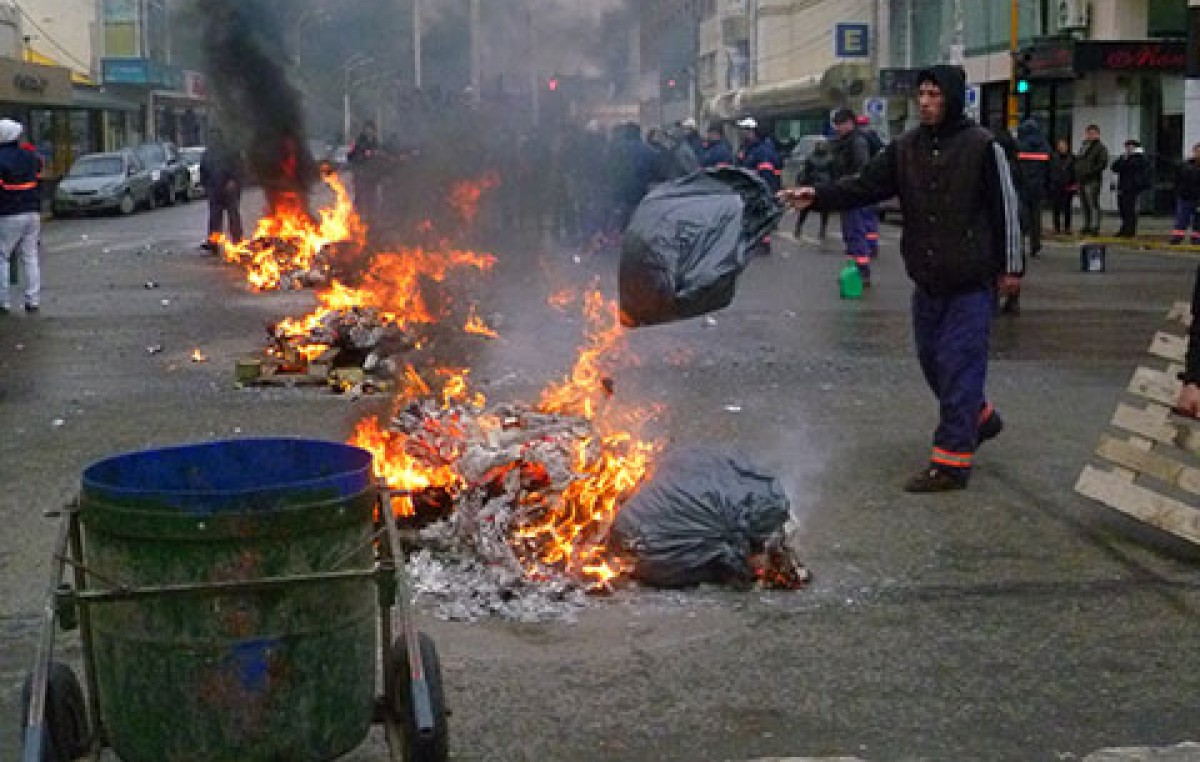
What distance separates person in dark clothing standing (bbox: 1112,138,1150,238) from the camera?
75.6 ft

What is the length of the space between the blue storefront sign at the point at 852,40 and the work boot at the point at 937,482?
138ft

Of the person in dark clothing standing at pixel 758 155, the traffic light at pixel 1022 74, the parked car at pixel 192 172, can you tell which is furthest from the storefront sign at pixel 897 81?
the parked car at pixel 192 172

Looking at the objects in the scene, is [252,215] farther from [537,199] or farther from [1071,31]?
[1071,31]

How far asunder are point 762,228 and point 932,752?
2.92 metres

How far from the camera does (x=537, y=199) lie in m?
18.0

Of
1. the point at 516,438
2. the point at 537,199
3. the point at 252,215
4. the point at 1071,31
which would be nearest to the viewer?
the point at 516,438

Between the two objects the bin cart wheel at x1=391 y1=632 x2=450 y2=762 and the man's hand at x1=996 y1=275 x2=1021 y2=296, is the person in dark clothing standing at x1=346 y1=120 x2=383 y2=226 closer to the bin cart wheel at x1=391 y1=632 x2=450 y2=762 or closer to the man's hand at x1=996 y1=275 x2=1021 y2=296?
the man's hand at x1=996 y1=275 x2=1021 y2=296

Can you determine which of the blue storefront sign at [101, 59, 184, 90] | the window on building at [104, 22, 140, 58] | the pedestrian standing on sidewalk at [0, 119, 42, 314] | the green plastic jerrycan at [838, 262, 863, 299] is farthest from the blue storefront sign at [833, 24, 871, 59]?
the pedestrian standing on sidewalk at [0, 119, 42, 314]

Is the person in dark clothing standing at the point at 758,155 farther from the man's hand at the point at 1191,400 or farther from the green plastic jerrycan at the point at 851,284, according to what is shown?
the man's hand at the point at 1191,400

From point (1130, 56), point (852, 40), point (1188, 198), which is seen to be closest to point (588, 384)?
point (1188, 198)

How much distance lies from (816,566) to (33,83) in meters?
34.9

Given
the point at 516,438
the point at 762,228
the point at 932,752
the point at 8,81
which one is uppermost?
the point at 8,81

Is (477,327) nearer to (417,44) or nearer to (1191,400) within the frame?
(1191,400)

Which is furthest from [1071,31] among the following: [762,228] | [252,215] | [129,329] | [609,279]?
[762,228]
